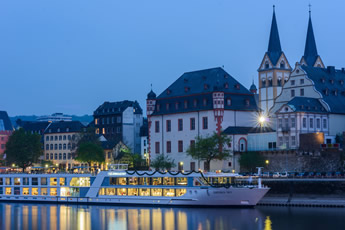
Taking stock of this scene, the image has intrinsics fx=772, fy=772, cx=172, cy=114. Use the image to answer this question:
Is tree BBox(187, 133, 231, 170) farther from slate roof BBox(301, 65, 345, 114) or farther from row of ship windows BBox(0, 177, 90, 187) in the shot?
row of ship windows BBox(0, 177, 90, 187)

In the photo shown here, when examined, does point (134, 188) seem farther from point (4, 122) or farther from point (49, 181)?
point (4, 122)

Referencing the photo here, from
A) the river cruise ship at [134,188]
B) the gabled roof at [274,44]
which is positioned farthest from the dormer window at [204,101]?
the river cruise ship at [134,188]

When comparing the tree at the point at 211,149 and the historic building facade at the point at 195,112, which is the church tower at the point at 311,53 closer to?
the historic building facade at the point at 195,112

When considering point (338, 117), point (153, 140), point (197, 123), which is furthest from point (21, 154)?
point (338, 117)

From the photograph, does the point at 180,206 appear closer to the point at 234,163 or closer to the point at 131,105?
the point at 234,163

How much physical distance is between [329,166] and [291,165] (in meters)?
5.51

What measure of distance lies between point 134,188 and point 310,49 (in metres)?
57.6

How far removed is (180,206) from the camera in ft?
265

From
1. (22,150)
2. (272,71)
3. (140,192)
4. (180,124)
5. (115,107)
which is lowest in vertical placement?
(140,192)

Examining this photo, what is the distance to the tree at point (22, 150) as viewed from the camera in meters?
133

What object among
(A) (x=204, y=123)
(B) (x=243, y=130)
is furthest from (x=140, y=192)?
(B) (x=243, y=130)

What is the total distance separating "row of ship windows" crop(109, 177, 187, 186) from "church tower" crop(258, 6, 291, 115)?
150 ft

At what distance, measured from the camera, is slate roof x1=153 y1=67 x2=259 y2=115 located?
368ft

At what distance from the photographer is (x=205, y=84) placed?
113125 millimetres
